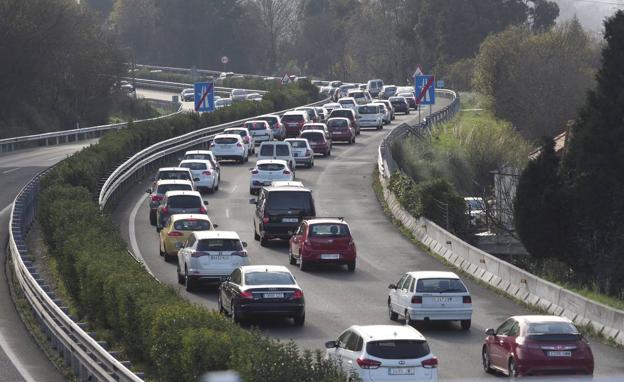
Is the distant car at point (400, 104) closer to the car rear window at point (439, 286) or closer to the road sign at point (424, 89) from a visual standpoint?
the road sign at point (424, 89)

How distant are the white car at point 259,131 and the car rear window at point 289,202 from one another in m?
30.5

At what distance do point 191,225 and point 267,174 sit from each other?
14752 millimetres

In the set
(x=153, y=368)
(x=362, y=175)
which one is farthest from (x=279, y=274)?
(x=362, y=175)

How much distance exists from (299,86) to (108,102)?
15570mm

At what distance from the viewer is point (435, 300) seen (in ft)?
90.4

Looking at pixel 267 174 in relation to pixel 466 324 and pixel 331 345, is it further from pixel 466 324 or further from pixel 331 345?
pixel 331 345

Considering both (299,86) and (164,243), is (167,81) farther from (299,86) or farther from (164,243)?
(164,243)

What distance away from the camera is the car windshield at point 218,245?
3156 centimetres

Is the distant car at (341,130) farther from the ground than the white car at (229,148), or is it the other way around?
the white car at (229,148)

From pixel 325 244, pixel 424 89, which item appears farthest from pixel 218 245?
pixel 424 89

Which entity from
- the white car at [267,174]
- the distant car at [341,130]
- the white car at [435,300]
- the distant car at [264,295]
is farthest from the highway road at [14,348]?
the distant car at [341,130]

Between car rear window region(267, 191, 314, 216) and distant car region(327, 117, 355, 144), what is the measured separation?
33581 mm

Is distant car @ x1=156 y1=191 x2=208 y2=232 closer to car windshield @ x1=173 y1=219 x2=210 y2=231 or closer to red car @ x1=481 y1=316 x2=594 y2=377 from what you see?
car windshield @ x1=173 y1=219 x2=210 y2=231

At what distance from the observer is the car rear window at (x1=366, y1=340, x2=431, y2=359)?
66.1 feet
